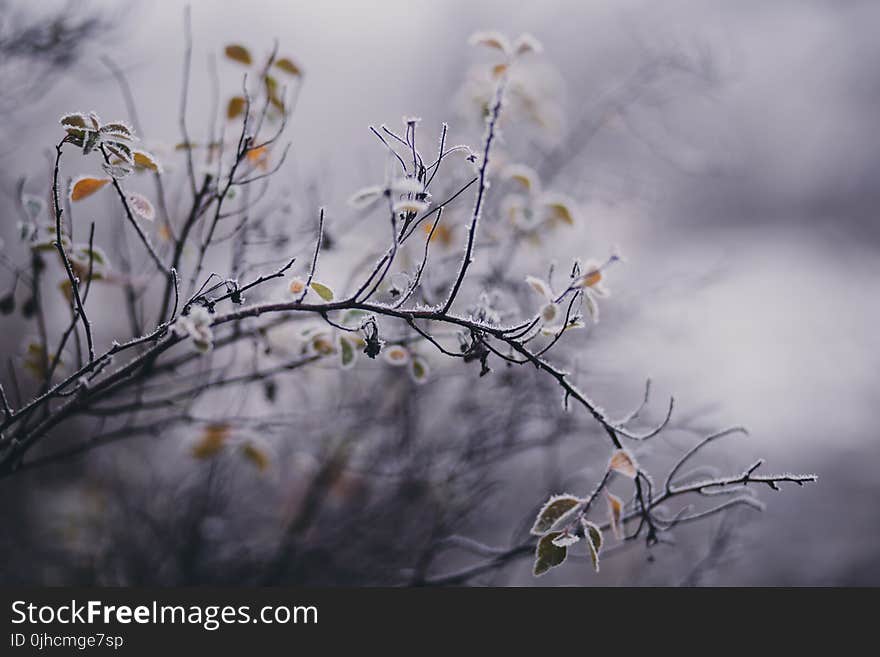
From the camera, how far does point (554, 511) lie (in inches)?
48.3

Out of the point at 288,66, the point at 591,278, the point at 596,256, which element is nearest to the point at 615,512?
the point at 591,278

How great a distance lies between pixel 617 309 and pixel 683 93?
3.09 feet

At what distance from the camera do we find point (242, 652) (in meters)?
1.64

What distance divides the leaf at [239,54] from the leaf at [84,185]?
611 mm

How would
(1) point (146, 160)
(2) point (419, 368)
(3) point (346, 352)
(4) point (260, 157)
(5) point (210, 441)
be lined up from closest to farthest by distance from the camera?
(1) point (146, 160) → (3) point (346, 352) → (2) point (419, 368) → (4) point (260, 157) → (5) point (210, 441)

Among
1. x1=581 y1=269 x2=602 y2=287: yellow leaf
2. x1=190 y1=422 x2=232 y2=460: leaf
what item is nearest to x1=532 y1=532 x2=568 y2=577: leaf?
x1=581 y1=269 x2=602 y2=287: yellow leaf

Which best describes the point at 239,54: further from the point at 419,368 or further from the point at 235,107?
the point at 419,368

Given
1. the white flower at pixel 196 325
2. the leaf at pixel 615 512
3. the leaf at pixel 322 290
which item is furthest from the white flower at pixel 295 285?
the leaf at pixel 615 512

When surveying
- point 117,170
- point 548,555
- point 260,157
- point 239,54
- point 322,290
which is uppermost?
Answer: point 239,54

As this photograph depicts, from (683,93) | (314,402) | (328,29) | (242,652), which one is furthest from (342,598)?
(328,29)

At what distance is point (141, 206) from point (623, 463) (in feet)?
3.63

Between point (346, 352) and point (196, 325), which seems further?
point (346, 352)

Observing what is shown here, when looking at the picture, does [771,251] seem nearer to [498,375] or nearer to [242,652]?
[498,375]

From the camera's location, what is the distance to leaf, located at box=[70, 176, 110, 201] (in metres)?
1.36
